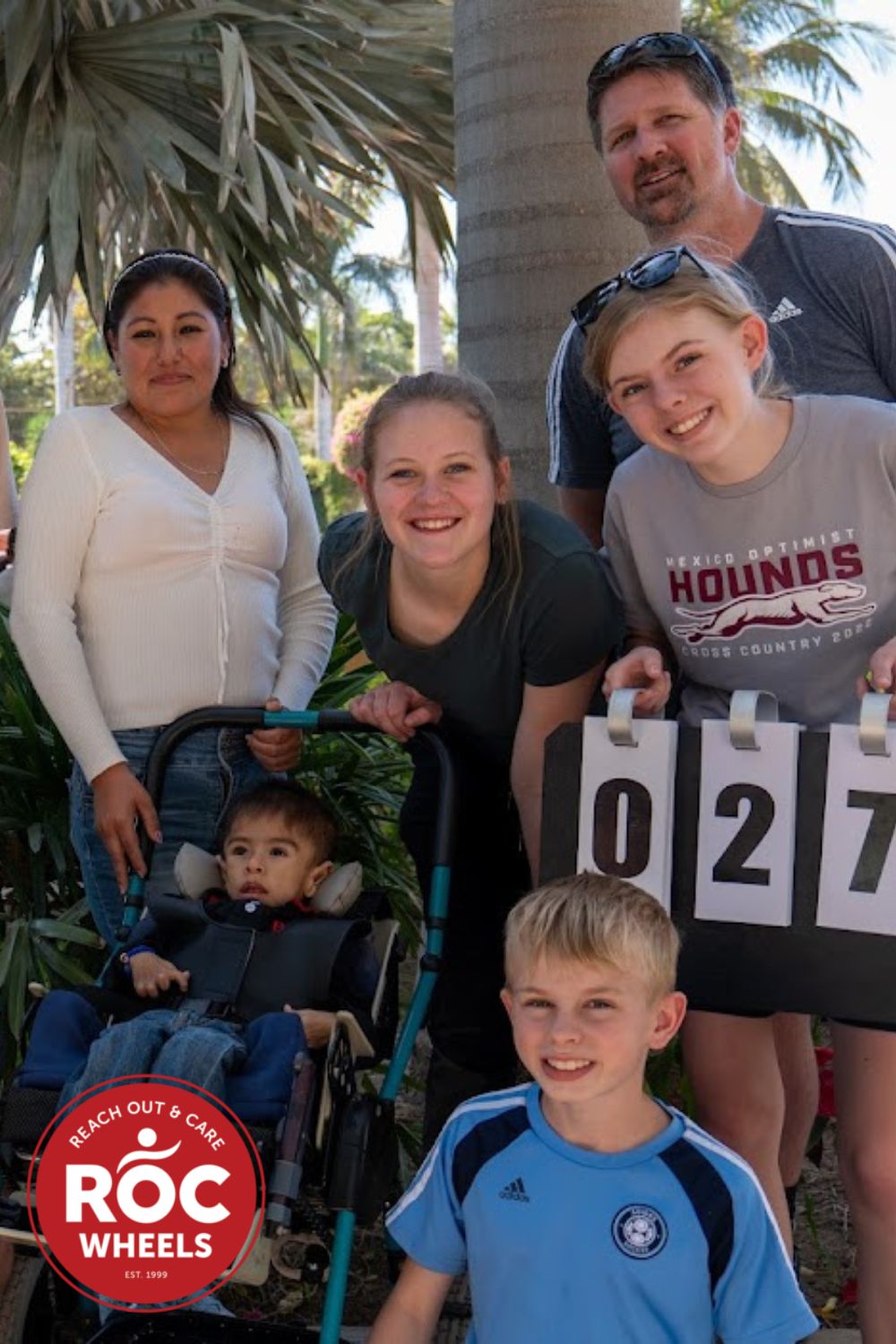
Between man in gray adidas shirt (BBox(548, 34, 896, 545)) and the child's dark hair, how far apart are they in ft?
2.72

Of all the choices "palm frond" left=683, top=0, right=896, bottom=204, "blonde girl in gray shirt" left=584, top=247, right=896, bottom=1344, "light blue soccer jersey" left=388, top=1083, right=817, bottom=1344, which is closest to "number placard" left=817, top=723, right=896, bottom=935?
"blonde girl in gray shirt" left=584, top=247, right=896, bottom=1344

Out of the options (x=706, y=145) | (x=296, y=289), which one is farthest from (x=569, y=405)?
(x=296, y=289)

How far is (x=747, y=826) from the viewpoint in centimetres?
271

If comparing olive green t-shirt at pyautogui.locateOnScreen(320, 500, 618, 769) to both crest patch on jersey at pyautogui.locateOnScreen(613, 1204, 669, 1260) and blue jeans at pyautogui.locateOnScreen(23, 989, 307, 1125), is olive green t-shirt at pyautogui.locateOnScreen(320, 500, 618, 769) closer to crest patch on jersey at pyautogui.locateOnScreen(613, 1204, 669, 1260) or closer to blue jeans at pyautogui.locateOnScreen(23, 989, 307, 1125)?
blue jeans at pyautogui.locateOnScreen(23, 989, 307, 1125)

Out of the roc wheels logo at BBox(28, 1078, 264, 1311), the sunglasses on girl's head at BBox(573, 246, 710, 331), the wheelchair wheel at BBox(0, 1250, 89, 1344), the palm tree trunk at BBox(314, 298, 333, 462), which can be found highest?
the palm tree trunk at BBox(314, 298, 333, 462)

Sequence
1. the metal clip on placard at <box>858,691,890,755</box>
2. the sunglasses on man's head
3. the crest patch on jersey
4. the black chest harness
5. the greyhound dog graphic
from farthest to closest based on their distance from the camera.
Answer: the sunglasses on man's head, the black chest harness, the greyhound dog graphic, the metal clip on placard at <box>858,691,890,755</box>, the crest patch on jersey

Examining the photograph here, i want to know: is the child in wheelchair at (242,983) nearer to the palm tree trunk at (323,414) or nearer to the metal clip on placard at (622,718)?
the metal clip on placard at (622,718)

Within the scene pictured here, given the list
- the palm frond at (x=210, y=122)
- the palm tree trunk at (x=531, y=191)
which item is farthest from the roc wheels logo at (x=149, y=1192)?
the palm frond at (x=210, y=122)

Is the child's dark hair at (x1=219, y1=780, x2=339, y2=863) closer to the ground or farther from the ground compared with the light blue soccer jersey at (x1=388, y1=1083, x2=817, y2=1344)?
farther from the ground

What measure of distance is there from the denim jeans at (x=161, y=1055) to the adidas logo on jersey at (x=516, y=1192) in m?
0.53

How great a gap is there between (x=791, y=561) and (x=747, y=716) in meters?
0.31

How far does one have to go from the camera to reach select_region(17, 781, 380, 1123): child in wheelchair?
111 inches

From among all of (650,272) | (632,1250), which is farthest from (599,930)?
(650,272)

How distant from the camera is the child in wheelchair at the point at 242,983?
283cm
